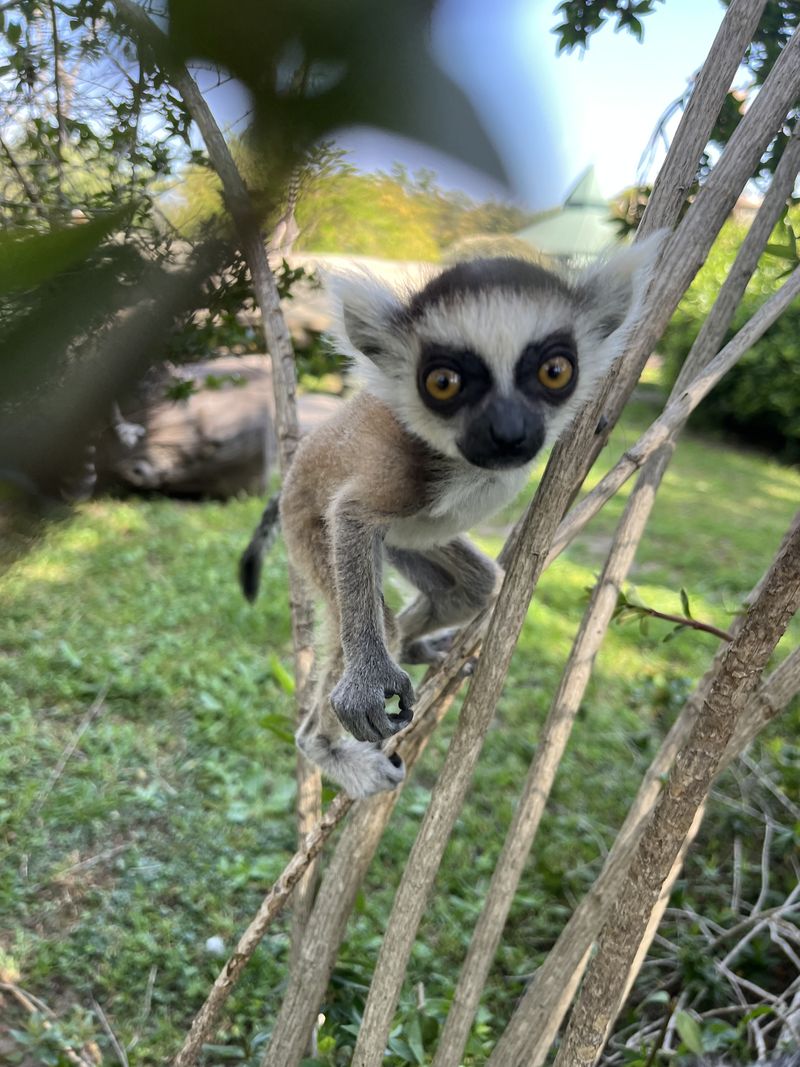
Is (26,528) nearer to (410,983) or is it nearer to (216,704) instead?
(410,983)

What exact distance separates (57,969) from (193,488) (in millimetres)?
4452

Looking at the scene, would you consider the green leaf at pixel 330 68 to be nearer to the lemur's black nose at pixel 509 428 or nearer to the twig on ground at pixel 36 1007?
the lemur's black nose at pixel 509 428

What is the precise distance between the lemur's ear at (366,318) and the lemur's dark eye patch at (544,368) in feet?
1.12

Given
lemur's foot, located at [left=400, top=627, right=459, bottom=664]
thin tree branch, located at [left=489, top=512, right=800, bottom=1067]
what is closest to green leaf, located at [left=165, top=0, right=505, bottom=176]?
thin tree branch, located at [left=489, top=512, right=800, bottom=1067]

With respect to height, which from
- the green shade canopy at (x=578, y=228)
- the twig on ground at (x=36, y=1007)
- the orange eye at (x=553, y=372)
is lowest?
the twig on ground at (x=36, y=1007)

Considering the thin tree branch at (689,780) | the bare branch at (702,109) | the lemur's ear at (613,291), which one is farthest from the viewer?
the lemur's ear at (613,291)

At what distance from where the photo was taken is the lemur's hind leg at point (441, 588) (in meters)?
2.50

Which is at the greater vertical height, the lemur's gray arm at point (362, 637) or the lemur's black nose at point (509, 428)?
the lemur's black nose at point (509, 428)

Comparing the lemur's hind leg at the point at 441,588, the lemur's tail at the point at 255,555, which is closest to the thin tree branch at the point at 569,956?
the lemur's hind leg at the point at 441,588

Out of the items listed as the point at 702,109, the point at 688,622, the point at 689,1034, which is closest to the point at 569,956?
the point at 689,1034

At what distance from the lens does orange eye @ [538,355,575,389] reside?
1.73 metres

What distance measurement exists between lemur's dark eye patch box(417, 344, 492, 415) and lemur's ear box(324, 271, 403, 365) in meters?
0.18

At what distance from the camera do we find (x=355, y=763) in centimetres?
213

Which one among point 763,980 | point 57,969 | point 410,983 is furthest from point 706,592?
point 57,969
